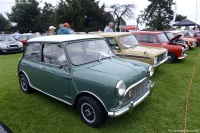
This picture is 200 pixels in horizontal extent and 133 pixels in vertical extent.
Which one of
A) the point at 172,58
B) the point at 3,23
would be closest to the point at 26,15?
the point at 3,23

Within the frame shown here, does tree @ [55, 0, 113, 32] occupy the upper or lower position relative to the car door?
upper

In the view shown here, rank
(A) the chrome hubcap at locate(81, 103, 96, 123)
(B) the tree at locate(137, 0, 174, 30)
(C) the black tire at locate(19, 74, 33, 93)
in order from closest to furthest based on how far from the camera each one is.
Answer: (A) the chrome hubcap at locate(81, 103, 96, 123)
(C) the black tire at locate(19, 74, 33, 93)
(B) the tree at locate(137, 0, 174, 30)

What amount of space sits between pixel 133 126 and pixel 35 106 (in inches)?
98.7

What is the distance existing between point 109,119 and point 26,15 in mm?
41195

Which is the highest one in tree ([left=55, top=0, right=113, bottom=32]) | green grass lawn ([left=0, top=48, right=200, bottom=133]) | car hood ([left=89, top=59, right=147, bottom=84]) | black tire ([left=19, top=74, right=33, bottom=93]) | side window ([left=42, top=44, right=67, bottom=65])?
tree ([left=55, top=0, right=113, bottom=32])

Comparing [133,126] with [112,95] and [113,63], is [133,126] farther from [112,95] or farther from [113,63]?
[113,63]

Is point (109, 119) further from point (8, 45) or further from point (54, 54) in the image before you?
point (8, 45)

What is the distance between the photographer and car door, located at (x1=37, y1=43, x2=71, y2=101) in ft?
11.7

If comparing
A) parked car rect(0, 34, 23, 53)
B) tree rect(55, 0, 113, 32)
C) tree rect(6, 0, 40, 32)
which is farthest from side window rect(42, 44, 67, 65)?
tree rect(6, 0, 40, 32)

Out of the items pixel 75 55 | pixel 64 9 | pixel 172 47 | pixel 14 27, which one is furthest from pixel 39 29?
pixel 75 55

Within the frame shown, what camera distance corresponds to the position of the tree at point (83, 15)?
28.9 meters

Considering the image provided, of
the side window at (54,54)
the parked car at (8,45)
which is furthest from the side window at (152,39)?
the parked car at (8,45)

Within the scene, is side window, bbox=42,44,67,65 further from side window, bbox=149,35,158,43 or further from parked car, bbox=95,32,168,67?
side window, bbox=149,35,158,43

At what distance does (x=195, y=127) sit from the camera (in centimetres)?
333
